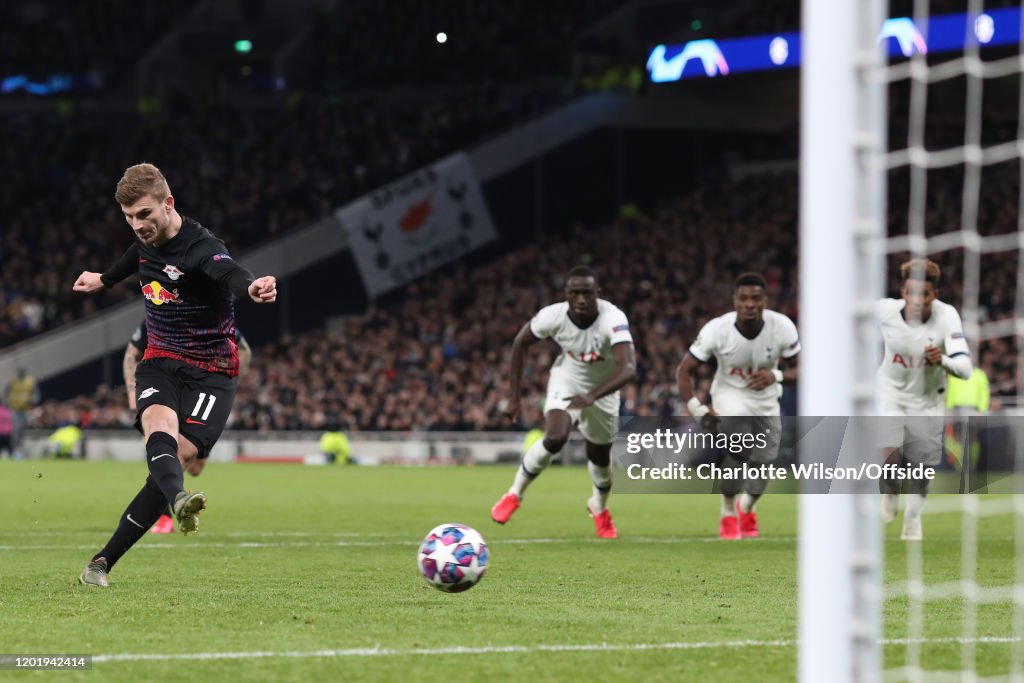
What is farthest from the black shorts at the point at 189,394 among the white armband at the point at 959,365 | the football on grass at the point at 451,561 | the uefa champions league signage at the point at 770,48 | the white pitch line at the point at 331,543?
the uefa champions league signage at the point at 770,48

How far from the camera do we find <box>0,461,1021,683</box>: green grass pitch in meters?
5.71

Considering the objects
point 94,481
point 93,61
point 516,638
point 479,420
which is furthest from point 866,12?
point 93,61

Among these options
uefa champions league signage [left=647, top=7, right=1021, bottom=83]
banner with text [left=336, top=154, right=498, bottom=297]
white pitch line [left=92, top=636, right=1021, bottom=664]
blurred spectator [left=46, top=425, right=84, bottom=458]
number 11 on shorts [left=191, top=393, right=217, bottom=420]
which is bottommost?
white pitch line [left=92, top=636, right=1021, bottom=664]

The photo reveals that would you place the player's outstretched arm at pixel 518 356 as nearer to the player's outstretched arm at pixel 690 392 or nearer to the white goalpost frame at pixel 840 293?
the player's outstretched arm at pixel 690 392

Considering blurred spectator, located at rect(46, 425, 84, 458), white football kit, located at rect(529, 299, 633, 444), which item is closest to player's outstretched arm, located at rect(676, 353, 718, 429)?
white football kit, located at rect(529, 299, 633, 444)

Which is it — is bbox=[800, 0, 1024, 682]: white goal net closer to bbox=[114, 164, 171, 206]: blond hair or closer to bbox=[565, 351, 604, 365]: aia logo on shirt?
bbox=[565, 351, 604, 365]: aia logo on shirt

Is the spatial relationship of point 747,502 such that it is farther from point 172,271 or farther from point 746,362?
point 172,271

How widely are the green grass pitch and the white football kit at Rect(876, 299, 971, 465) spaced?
771mm

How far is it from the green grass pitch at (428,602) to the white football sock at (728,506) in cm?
27

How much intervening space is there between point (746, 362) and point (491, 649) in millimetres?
6771

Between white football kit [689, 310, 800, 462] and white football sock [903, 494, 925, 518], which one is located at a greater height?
white football kit [689, 310, 800, 462]

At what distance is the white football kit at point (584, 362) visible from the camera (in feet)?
40.4

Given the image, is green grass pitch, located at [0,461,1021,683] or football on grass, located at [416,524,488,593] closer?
green grass pitch, located at [0,461,1021,683]

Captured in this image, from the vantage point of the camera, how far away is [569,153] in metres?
37.3
